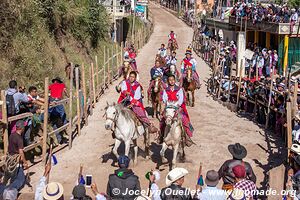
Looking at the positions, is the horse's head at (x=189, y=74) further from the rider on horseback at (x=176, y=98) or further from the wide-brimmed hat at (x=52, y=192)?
the wide-brimmed hat at (x=52, y=192)

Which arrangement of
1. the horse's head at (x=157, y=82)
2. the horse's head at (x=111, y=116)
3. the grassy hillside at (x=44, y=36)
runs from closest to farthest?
the horse's head at (x=111, y=116) → the horse's head at (x=157, y=82) → the grassy hillside at (x=44, y=36)

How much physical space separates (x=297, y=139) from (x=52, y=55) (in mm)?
11951

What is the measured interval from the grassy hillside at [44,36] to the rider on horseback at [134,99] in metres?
4.46

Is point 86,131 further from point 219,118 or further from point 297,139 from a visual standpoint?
point 297,139

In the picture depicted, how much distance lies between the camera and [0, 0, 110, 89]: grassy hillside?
16.4 m

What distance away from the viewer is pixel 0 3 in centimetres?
1669

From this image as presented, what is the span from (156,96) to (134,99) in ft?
13.0

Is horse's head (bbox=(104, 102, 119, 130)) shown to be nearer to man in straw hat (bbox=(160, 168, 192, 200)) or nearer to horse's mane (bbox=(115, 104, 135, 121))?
horse's mane (bbox=(115, 104, 135, 121))

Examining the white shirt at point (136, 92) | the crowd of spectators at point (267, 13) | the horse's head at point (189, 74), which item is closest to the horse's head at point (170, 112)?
the white shirt at point (136, 92)

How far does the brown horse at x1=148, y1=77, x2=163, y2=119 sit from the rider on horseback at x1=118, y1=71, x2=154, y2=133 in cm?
270

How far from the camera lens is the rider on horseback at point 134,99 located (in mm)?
11922

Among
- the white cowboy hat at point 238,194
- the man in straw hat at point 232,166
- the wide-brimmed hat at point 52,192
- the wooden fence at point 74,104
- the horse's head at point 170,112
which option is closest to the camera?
the wide-brimmed hat at point 52,192

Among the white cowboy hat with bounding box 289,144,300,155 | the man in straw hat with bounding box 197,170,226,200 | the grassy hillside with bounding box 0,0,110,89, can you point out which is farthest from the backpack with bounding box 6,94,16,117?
the white cowboy hat with bounding box 289,144,300,155

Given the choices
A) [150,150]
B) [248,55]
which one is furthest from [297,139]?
[248,55]
